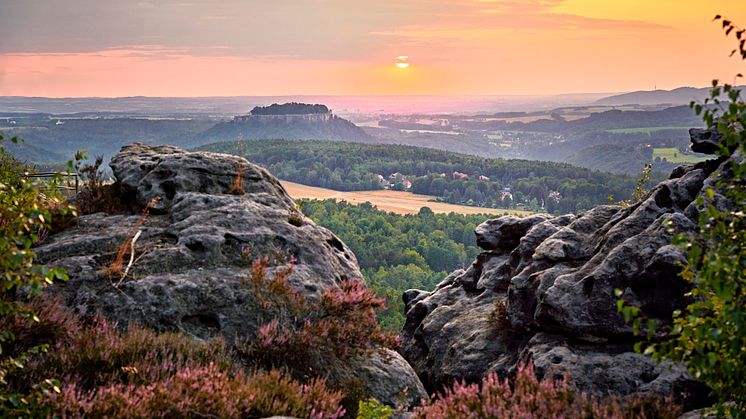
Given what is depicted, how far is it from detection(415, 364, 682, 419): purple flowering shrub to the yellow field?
12429 cm

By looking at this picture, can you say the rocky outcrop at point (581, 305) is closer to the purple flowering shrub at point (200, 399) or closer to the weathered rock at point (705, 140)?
the weathered rock at point (705, 140)

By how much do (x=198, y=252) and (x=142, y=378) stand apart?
173 inches

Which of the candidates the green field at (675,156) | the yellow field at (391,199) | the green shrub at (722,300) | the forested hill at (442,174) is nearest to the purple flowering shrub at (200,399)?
the green shrub at (722,300)

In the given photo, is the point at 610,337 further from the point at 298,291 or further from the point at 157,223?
the point at 157,223

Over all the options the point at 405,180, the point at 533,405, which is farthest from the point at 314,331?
the point at 405,180

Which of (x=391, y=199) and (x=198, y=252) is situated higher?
(x=198, y=252)

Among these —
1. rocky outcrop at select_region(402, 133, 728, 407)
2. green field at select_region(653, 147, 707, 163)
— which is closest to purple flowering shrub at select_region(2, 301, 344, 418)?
rocky outcrop at select_region(402, 133, 728, 407)

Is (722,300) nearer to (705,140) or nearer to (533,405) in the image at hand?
(533,405)

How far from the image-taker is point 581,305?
1073cm

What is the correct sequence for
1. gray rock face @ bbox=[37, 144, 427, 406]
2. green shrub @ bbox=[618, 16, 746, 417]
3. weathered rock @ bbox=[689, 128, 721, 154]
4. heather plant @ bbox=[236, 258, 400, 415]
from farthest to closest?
1. weathered rock @ bbox=[689, 128, 721, 154]
2. gray rock face @ bbox=[37, 144, 427, 406]
3. heather plant @ bbox=[236, 258, 400, 415]
4. green shrub @ bbox=[618, 16, 746, 417]

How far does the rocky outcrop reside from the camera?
33.0 ft

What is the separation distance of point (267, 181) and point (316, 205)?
9791 cm

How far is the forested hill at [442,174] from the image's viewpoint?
141625mm

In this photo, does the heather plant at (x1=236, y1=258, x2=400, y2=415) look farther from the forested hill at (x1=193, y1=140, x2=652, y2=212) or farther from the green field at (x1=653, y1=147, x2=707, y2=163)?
the green field at (x1=653, y1=147, x2=707, y2=163)
